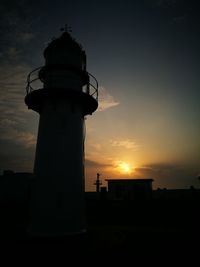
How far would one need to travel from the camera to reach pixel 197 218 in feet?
63.9

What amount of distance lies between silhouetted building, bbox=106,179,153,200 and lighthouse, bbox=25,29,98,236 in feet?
67.0

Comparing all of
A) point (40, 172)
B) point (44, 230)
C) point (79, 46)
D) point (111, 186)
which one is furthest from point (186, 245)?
point (111, 186)

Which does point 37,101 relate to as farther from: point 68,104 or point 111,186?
point 111,186

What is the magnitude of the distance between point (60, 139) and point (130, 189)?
2224cm

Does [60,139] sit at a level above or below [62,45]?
below

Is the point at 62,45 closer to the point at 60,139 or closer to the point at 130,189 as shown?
the point at 60,139

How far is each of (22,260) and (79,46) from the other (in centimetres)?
1231

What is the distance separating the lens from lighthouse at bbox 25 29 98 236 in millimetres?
11992

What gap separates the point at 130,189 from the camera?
1291 inches

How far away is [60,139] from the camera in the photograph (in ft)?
42.4

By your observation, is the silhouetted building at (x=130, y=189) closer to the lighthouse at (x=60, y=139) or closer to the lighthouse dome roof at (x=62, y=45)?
the lighthouse at (x=60, y=139)

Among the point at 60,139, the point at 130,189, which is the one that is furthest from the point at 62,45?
the point at 130,189

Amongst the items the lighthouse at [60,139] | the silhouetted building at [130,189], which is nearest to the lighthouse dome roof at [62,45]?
the lighthouse at [60,139]

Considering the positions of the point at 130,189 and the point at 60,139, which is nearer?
the point at 60,139
